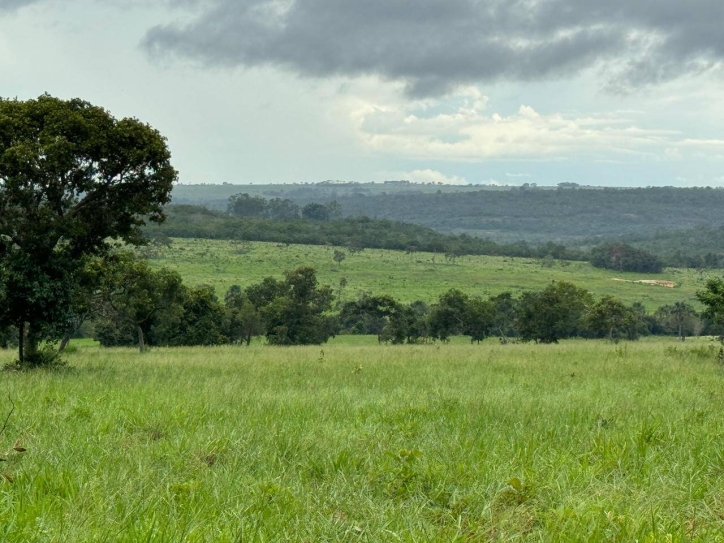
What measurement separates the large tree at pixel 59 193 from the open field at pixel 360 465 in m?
5.54

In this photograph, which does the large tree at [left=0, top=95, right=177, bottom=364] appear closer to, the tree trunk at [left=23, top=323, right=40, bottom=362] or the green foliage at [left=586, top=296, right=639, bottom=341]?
the tree trunk at [left=23, top=323, right=40, bottom=362]

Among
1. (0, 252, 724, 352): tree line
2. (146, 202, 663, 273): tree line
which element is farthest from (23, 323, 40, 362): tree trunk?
(146, 202, 663, 273): tree line

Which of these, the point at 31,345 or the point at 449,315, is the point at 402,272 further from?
the point at 31,345

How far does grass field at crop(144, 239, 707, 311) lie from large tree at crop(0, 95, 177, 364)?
254 feet

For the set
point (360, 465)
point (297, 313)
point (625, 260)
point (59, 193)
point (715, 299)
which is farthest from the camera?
point (625, 260)

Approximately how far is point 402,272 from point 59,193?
125 m

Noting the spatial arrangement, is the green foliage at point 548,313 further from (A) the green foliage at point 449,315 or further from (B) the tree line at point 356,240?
(B) the tree line at point 356,240

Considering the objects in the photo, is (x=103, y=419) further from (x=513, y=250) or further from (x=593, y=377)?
(x=513, y=250)

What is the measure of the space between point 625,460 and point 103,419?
5723 mm

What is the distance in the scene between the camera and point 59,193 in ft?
51.5

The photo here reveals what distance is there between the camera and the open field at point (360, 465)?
14.8ft

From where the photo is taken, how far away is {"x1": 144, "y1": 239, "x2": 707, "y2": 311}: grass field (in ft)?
376

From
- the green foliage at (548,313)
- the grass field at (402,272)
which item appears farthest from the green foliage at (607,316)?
the grass field at (402,272)

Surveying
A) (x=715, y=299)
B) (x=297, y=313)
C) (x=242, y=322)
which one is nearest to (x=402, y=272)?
(x=297, y=313)
